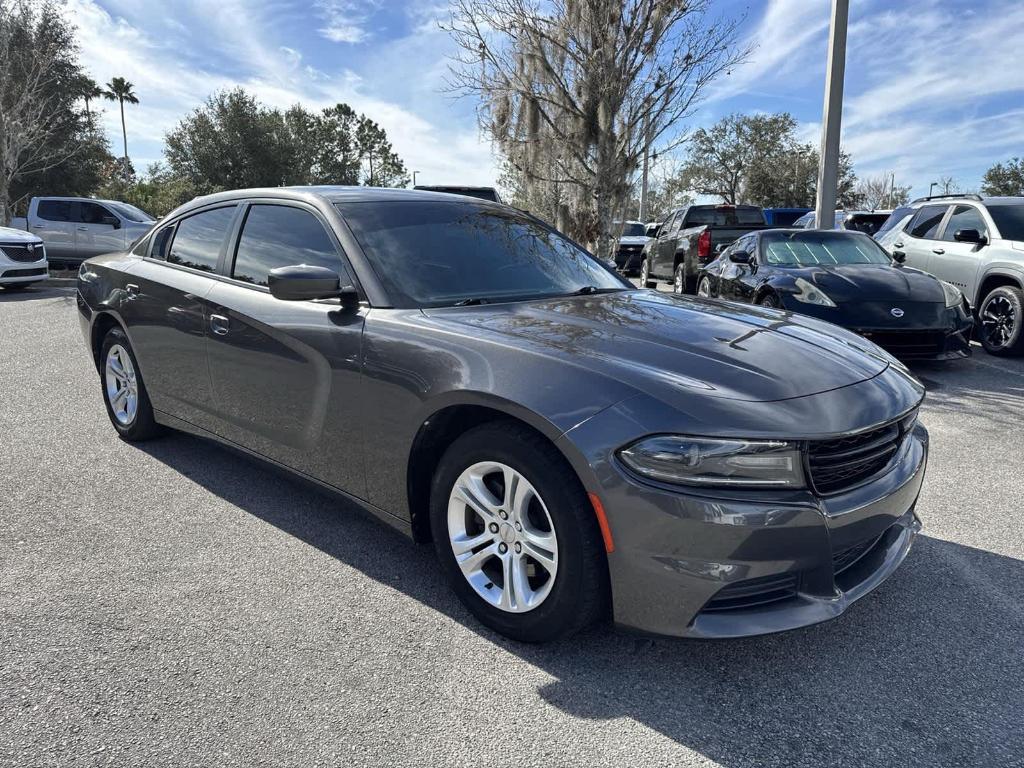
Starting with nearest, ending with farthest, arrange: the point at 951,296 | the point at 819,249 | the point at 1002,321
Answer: the point at 951,296 → the point at 1002,321 → the point at 819,249

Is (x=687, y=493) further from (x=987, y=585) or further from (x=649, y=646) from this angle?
(x=987, y=585)

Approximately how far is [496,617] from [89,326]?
3856 millimetres

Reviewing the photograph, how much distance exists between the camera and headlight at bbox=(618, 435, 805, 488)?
2203mm

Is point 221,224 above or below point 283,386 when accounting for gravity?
above

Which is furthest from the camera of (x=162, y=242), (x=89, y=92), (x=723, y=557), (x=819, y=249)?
(x=89, y=92)

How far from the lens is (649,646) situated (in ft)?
8.66

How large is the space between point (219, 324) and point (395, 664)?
1985 millimetres

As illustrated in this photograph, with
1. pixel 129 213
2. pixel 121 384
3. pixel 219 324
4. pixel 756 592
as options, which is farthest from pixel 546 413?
pixel 129 213

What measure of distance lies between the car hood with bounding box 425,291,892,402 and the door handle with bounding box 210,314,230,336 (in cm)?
124

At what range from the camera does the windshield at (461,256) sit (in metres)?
3.23

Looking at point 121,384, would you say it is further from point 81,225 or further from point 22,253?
point 81,225

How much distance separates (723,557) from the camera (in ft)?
7.14

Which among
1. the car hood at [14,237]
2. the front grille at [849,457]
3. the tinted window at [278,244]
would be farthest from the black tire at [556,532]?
the car hood at [14,237]

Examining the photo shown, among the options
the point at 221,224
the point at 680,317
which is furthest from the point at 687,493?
the point at 221,224
